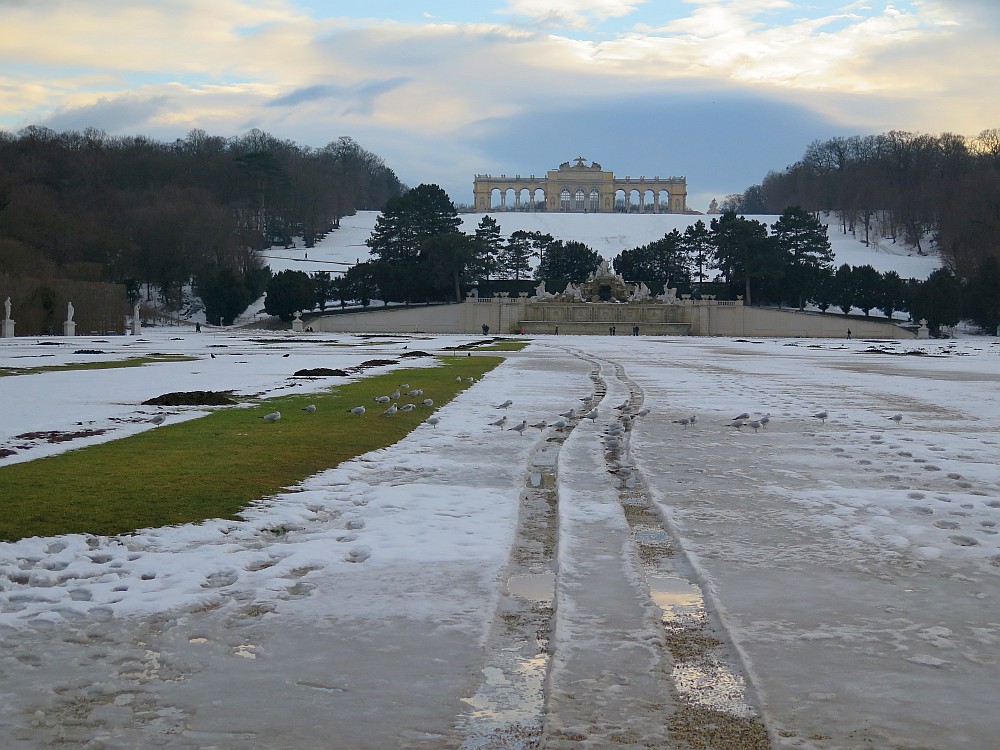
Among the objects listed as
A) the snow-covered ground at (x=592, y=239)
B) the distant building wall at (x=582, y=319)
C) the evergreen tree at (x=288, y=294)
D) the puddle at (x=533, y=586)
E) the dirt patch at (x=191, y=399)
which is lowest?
the puddle at (x=533, y=586)

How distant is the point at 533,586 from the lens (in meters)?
6.25

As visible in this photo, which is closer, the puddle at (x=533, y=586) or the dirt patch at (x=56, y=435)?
the puddle at (x=533, y=586)

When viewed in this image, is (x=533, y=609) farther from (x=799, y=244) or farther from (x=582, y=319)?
(x=799, y=244)

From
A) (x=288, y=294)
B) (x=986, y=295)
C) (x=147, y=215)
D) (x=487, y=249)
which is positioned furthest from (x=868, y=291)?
(x=147, y=215)

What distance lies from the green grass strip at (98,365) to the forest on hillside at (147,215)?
29016 millimetres

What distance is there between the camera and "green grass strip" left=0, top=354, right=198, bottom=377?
22.9 metres

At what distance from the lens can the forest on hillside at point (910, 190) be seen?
95750 mm

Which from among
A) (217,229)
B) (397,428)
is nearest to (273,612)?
(397,428)

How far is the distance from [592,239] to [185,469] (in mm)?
124475

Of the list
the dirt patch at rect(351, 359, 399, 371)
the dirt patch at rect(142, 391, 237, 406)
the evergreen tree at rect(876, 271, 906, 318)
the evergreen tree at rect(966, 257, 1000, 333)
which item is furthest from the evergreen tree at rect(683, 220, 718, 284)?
the dirt patch at rect(142, 391, 237, 406)

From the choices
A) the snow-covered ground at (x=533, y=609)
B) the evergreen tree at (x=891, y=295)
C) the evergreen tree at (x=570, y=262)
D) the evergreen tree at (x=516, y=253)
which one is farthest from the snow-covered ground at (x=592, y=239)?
the snow-covered ground at (x=533, y=609)

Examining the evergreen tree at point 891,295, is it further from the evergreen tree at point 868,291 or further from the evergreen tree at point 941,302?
the evergreen tree at point 941,302

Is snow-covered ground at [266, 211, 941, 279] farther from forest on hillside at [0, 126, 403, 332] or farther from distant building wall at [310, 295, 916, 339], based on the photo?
distant building wall at [310, 295, 916, 339]

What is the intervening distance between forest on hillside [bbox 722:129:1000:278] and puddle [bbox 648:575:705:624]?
279ft
